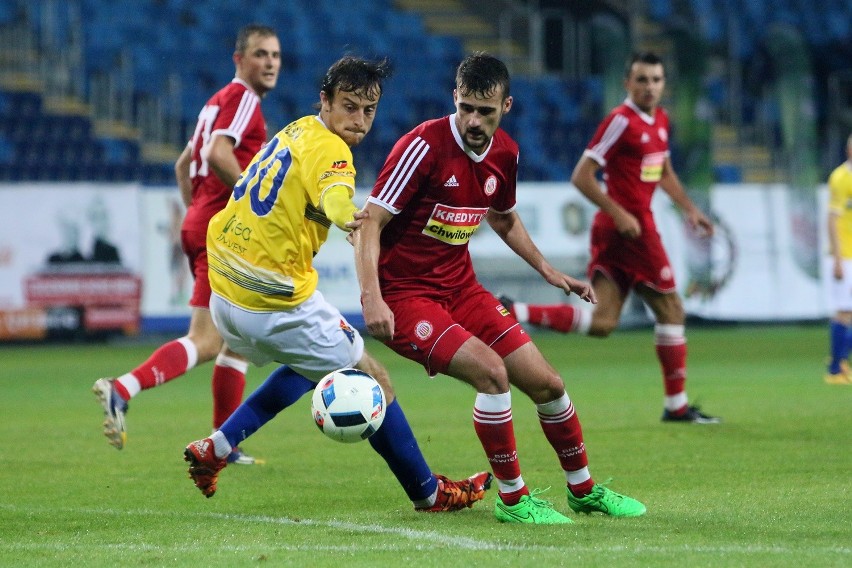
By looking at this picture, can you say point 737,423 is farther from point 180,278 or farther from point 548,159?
point 548,159

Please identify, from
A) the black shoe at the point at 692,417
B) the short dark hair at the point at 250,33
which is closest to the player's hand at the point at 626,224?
the black shoe at the point at 692,417

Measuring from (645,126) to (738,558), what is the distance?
512 cm

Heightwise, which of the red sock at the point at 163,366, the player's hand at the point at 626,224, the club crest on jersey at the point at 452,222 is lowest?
the red sock at the point at 163,366

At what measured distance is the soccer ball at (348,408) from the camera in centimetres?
528

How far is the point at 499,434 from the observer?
5.38m

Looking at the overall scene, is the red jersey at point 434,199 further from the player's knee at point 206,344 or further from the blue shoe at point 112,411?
the player's knee at point 206,344

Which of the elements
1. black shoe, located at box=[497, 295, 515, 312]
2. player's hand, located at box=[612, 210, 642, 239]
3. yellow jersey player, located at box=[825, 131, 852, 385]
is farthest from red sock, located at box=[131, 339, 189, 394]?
yellow jersey player, located at box=[825, 131, 852, 385]

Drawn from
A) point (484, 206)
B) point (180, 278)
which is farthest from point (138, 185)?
point (484, 206)

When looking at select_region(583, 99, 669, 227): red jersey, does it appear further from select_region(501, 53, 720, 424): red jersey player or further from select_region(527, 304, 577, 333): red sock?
select_region(527, 304, 577, 333): red sock

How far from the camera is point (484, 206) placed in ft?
18.9

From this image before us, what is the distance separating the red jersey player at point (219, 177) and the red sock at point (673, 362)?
2953 mm

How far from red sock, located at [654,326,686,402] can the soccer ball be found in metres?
3.84

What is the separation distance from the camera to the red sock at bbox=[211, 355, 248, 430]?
737 centimetres

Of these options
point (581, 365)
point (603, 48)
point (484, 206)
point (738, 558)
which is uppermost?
point (603, 48)
